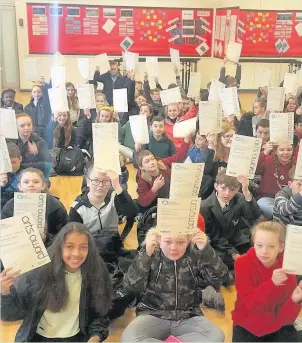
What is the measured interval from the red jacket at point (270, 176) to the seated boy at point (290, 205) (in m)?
0.43

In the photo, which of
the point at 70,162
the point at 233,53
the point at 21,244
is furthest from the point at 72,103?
the point at 21,244

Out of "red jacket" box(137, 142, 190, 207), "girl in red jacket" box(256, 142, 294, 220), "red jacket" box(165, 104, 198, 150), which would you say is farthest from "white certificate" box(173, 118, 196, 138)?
"girl in red jacket" box(256, 142, 294, 220)

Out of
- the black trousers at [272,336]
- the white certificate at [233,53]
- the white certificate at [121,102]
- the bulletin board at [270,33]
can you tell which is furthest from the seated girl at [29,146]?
the bulletin board at [270,33]

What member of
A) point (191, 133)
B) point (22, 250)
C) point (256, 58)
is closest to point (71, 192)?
point (191, 133)

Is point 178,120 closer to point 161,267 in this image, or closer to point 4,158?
point 4,158

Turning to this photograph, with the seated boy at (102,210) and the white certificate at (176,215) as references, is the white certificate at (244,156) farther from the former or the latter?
the white certificate at (176,215)

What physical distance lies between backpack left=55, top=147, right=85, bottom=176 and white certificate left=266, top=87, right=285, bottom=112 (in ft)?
5.43

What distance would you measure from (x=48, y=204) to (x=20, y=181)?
0.68ft

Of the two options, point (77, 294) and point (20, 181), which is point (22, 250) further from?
point (20, 181)

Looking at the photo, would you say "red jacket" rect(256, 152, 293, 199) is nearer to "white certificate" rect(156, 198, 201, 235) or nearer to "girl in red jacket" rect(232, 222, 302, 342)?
"girl in red jacket" rect(232, 222, 302, 342)

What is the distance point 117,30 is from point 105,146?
15.2 feet

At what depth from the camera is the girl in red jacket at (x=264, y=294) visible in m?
1.68

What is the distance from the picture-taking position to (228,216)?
8.00 ft

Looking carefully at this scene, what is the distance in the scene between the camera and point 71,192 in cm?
347
